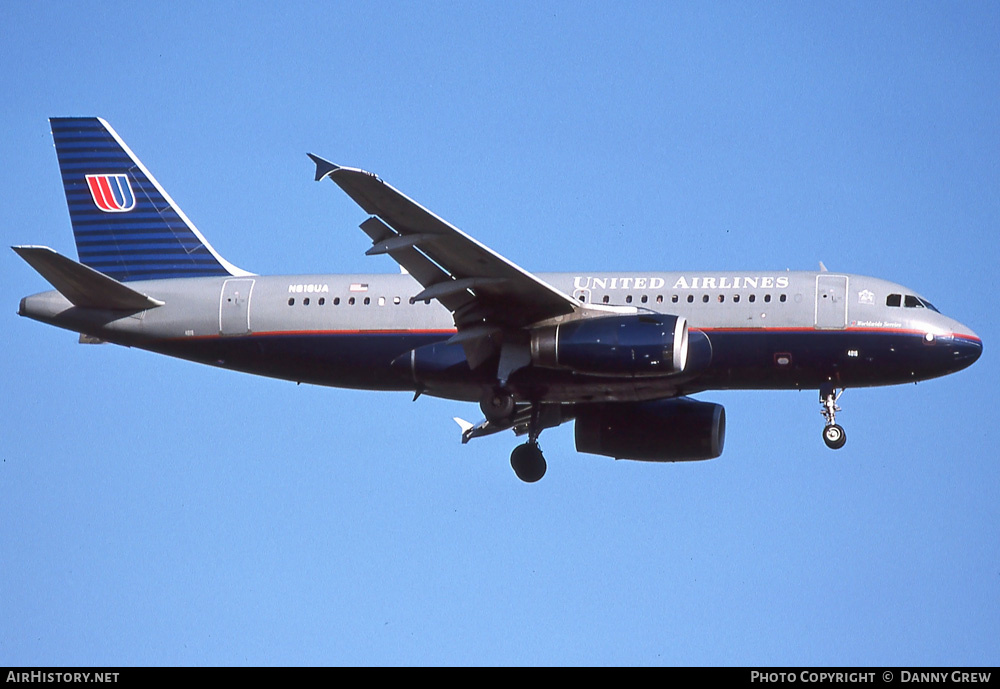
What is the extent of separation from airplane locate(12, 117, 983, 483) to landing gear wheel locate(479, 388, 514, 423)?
33 mm

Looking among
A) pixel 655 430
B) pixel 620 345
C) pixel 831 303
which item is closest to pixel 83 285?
pixel 620 345

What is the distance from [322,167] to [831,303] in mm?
12873

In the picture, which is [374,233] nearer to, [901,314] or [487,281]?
[487,281]

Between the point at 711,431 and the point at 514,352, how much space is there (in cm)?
624

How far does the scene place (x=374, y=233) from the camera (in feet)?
111

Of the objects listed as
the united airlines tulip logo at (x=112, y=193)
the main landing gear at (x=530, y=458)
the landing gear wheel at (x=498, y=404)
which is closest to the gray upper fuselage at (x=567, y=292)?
the landing gear wheel at (x=498, y=404)

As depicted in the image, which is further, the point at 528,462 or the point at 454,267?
the point at 528,462

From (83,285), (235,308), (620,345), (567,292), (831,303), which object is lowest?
(620,345)

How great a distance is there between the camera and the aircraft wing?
1288 inches

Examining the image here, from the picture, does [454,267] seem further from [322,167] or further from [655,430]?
[655,430]

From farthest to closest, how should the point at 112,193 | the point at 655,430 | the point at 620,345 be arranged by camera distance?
the point at 112,193
the point at 655,430
the point at 620,345

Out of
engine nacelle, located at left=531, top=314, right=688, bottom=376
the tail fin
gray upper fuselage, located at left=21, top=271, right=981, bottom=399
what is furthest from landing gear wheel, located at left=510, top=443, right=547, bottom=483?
the tail fin

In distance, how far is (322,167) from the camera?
30734mm
